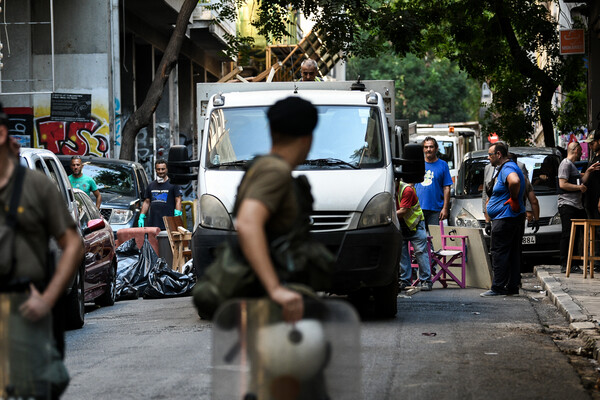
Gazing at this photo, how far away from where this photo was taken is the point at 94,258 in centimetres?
1330

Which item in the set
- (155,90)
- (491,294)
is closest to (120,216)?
(155,90)

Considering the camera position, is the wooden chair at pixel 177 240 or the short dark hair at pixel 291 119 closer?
the short dark hair at pixel 291 119

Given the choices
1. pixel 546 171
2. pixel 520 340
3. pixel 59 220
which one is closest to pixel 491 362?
pixel 520 340

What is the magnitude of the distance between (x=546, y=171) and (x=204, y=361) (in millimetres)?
12216

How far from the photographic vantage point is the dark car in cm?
1294

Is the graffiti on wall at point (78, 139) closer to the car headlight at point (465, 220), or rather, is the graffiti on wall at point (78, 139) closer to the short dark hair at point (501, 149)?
the car headlight at point (465, 220)

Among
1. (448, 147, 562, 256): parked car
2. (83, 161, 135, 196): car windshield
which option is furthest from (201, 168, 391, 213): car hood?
(83, 161, 135, 196): car windshield

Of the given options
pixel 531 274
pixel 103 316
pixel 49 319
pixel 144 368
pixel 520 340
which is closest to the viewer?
pixel 49 319

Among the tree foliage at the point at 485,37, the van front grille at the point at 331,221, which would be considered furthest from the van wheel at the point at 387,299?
the tree foliage at the point at 485,37

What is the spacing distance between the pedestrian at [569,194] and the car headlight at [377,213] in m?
6.99

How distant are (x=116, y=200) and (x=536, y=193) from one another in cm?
733

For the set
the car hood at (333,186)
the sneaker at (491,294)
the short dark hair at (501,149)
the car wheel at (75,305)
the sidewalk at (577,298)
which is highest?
the short dark hair at (501,149)

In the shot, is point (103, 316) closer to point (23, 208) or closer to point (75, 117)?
point (23, 208)

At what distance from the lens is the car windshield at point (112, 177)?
811 inches
